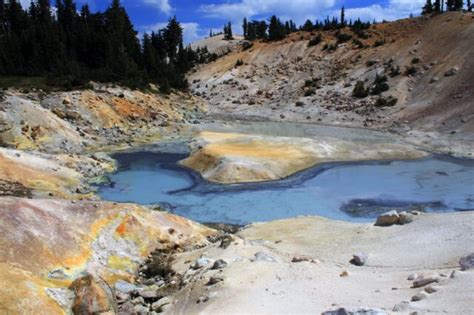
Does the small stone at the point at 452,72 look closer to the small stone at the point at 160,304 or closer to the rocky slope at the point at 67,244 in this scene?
the rocky slope at the point at 67,244

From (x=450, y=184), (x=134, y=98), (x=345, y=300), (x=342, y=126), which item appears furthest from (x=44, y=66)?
(x=345, y=300)

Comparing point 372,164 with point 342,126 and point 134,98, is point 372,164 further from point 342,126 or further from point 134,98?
point 134,98

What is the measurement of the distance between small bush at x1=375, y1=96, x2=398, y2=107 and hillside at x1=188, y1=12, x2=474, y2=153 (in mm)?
472

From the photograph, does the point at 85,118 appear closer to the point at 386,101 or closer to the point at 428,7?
the point at 386,101

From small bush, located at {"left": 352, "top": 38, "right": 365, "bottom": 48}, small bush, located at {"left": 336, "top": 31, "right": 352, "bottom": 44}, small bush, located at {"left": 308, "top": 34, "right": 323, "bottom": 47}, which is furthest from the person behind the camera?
small bush, located at {"left": 308, "top": 34, "right": 323, "bottom": 47}

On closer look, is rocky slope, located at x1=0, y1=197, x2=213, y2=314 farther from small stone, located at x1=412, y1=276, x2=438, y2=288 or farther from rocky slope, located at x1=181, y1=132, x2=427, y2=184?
rocky slope, located at x1=181, y1=132, x2=427, y2=184

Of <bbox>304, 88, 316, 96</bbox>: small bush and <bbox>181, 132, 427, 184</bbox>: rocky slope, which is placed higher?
<bbox>304, 88, 316, 96</bbox>: small bush

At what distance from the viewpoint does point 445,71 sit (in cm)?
4547

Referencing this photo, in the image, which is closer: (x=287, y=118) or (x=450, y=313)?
(x=450, y=313)

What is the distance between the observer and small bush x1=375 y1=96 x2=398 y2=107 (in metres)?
45.0

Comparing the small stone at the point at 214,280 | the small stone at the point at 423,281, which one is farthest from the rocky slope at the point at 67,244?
the small stone at the point at 423,281

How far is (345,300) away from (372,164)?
20313 millimetres

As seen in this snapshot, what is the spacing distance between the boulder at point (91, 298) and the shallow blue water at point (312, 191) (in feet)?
30.5

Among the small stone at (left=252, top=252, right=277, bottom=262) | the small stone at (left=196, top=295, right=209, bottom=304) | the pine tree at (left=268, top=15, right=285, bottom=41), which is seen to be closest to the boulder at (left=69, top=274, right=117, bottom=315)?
the small stone at (left=196, top=295, right=209, bottom=304)
